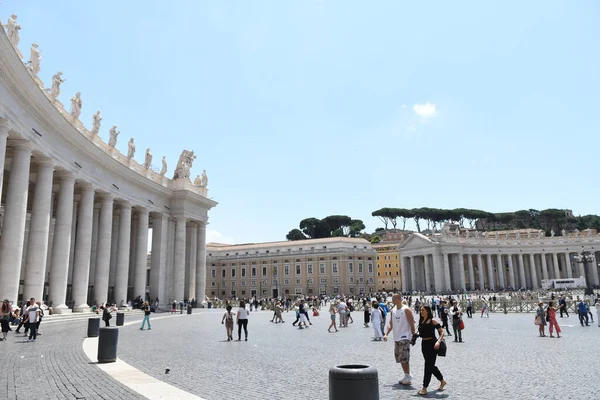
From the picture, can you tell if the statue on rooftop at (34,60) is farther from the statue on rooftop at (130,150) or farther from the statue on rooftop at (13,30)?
the statue on rooftop at (130,150)

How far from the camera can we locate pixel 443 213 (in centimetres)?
14025

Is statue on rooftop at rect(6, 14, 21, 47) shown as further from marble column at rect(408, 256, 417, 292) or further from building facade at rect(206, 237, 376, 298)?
marble column at rect(408, 256, 417, 292)

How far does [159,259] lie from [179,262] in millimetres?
2540

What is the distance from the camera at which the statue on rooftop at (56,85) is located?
2588 cm

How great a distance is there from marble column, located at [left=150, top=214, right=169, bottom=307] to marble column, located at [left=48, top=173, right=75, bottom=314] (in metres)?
13.5

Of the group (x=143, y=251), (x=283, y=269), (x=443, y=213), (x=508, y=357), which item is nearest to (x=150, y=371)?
(x=508, y=357)

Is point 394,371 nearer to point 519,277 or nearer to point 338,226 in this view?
point 519,277

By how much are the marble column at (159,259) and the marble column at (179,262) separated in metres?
1.13

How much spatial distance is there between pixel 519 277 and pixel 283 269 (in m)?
55.5

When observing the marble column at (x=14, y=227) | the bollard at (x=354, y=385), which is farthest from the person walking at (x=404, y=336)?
the marble column at (x=14, y=227)

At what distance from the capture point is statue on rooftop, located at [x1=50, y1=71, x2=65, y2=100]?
84.9ft

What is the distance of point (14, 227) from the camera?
20594 millimetres

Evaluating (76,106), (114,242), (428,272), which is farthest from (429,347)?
(428,272)

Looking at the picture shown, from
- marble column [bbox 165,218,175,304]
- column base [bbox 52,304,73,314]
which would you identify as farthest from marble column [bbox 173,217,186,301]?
column base [bbox 52,304,73,314]
